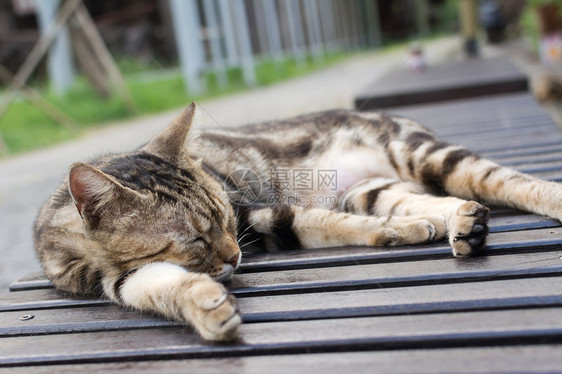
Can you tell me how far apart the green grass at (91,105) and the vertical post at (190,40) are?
25cm

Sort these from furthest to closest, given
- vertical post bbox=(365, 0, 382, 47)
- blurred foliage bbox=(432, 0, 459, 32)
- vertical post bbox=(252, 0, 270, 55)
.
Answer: blurred foliage bbox=(432, 0, 459, 32)
vertical post bbox=(365, 0, 382, 47)
vertical post bbox=(252, 0, 270, 55)

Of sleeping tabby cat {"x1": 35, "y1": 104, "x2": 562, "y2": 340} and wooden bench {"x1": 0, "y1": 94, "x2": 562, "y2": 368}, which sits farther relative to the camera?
sleeping tabby cat {"x1": 35, "y1": 104, "x2": 562, "y2": 340}

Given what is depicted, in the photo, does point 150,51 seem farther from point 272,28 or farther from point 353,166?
point 353,166

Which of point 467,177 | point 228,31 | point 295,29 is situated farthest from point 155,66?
point 467,177

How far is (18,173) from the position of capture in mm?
6754

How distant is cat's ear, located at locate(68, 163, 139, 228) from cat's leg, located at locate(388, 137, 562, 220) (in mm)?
1387

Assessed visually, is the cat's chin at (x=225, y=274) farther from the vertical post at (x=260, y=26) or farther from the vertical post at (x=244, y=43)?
the vertical post at (x=260, y=26)

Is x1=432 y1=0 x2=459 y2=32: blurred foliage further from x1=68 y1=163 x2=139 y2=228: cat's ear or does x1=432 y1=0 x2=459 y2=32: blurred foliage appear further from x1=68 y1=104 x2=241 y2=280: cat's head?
x1=68 y1=163 x2=139 y2=228: cat's ear

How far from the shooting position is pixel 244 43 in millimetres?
11312

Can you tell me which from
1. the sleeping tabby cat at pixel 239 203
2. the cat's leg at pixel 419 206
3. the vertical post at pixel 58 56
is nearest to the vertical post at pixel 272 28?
the vertical post at pixel 58 56

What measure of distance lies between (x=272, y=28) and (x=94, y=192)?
1197 cm

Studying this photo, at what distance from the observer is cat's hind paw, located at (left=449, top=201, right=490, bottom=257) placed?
1.78 meters

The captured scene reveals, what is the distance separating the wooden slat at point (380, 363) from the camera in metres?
1.15

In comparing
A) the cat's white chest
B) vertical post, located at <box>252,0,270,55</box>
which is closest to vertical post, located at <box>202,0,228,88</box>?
vertical post, located at <box>252,0,270,55</box>
